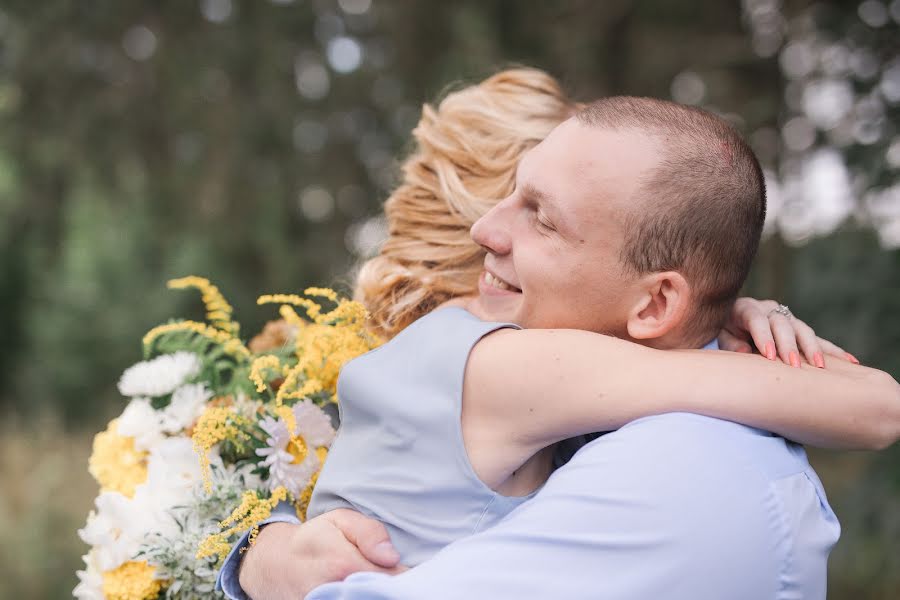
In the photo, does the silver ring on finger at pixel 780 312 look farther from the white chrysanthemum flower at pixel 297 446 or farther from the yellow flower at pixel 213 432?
the yellow flower at pixel 213 432

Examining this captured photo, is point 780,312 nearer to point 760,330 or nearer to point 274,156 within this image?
point 760,330

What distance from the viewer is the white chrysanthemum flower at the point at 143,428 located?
205 centimetres

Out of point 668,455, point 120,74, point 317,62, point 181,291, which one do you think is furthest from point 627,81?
point 668,455

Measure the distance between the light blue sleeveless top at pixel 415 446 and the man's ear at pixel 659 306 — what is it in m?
0.24

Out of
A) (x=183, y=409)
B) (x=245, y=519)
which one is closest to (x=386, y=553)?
(x=245, y=519)

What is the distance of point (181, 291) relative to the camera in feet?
27.8

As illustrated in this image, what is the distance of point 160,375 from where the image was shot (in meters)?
2.10

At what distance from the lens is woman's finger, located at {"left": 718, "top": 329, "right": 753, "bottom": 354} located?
5.80ft

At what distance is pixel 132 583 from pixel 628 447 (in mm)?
1148

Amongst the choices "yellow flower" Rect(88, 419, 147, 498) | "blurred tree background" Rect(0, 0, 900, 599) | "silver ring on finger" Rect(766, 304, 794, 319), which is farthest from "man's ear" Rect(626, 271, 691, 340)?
"blurred tree background" Rect(0, 0, 900, 599)

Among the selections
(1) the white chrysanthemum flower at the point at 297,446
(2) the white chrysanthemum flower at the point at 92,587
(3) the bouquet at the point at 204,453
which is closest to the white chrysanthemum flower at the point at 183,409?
(3) the bouquet at the point at 204,453

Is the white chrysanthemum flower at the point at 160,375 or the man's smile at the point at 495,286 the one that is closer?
the man's smile at the point at 495,286

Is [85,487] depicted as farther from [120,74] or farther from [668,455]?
[668,455]

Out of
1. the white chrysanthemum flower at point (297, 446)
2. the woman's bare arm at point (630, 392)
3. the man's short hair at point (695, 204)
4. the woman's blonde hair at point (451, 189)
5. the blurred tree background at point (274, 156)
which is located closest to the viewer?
the woman's bare arm at point (630, 392)
